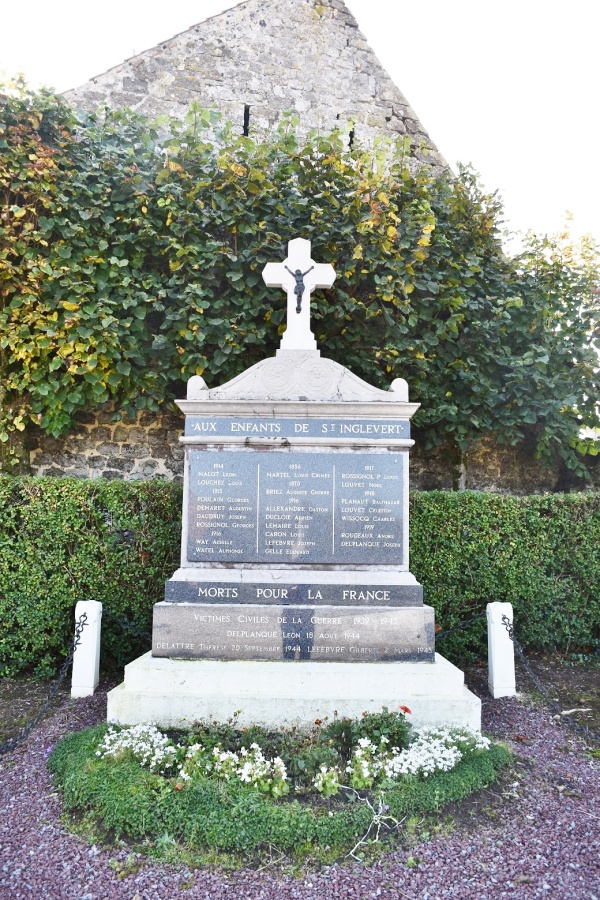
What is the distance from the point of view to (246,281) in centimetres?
686

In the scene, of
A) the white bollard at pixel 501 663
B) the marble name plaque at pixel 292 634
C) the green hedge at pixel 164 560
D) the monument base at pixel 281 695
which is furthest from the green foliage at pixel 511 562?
the monument base at pixel 281 695

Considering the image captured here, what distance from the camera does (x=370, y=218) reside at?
686 centimetres

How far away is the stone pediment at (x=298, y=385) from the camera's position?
4895mm

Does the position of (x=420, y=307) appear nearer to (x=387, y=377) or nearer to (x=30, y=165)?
(x=387, y=377)

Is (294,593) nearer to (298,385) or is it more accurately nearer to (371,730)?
(371,730)

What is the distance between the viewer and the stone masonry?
8289 mm

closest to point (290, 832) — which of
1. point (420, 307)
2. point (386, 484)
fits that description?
point (386, 484)

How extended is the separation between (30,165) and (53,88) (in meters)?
1.09

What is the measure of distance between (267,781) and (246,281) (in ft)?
17.2

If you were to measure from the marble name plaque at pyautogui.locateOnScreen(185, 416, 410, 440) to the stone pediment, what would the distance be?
177 millimetres

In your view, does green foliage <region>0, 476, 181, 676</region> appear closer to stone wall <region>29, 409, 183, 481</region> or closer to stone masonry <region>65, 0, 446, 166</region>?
stone wall <region>29, 409, 183, 481</region>

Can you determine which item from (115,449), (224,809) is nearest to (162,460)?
(115,449)

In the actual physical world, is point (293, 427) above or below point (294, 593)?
above

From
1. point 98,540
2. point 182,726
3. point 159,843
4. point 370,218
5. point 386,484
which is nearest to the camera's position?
point 159,843
